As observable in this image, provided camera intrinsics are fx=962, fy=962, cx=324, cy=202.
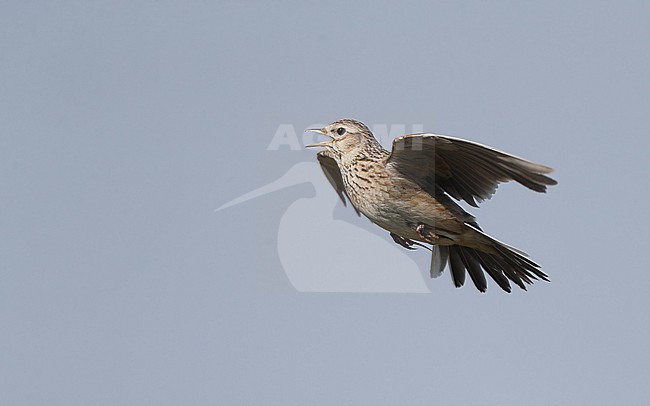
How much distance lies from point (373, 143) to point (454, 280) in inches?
63.2

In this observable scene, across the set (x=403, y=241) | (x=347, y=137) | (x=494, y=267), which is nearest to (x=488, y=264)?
(x=494, y=267)

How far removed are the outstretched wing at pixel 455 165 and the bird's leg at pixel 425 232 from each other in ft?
1.20

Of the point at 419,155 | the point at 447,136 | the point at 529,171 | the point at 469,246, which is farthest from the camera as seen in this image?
the point at 469,246

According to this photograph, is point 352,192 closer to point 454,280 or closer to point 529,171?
point 454,280

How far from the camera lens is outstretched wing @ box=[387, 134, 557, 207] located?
798 centimetres

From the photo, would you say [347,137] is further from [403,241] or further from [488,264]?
[488,264]

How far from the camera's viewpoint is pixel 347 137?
9.52m

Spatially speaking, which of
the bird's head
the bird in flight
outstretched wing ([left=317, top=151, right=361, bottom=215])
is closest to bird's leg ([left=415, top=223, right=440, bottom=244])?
the bird in flight

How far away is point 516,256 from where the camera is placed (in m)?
8.84

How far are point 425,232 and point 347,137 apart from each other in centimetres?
131

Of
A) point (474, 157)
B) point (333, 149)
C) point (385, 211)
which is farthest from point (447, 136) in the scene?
point (333, 149)

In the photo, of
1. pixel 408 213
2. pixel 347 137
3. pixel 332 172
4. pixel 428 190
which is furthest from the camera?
pixel 332 172

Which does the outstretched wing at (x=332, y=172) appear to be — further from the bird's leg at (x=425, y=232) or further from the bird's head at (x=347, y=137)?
the bird's leg at (x=425, y=232)

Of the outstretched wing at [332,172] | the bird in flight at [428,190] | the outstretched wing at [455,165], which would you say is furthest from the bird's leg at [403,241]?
the outstretched wing at [332,172]
